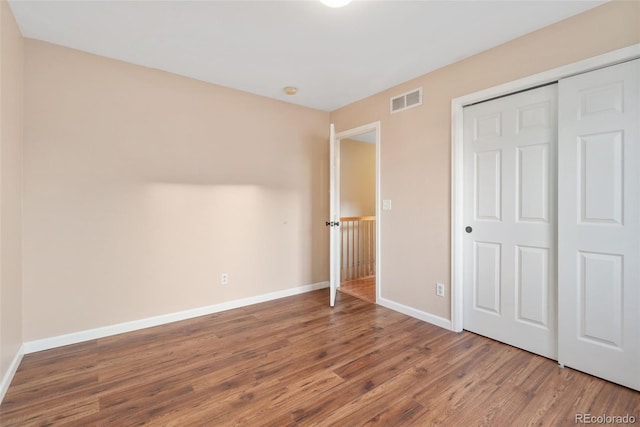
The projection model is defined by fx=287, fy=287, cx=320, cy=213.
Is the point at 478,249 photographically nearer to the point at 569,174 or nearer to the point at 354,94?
the point at 569,174

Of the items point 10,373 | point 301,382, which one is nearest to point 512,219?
point 301,382

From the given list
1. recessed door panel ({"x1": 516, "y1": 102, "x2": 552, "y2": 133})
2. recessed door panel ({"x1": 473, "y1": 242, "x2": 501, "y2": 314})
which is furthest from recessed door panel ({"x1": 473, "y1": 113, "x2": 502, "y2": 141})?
recessed door panel ({"x1": 473, "y1": 242, "x2": 501, "y2": 314})

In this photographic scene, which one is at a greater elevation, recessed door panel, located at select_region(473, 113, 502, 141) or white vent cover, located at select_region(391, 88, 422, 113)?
white vent cover, located at select_region(391, 88, 422, 113)

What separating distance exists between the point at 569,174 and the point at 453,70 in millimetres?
1353

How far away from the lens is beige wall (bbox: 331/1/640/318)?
1961 millimetres

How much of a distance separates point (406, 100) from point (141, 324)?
138 inches

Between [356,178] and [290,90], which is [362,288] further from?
[290,90]

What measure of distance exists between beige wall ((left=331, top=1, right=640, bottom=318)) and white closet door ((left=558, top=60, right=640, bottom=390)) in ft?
0.91

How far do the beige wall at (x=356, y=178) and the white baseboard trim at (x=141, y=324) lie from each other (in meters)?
1.89

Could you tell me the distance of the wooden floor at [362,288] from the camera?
3.74 metres

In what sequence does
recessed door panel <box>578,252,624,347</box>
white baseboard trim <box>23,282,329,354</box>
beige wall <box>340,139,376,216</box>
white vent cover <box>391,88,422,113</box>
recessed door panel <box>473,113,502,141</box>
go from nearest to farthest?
recessed door panel <box>578,252,624,347</box> → white baseboard trim <box>23,282,329,354</box> → recessed door panel <box>473,113,502,141</box> → white vent cover <box>391,88,422,113</box> → beige wall <box>340,139,376,216</box>

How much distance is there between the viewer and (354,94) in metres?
3.48

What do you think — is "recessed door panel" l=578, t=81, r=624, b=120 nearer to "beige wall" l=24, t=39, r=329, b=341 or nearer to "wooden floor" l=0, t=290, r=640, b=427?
"wooden floor" l=0, t=290, r=640, b=427

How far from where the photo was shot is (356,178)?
16.6 ft
